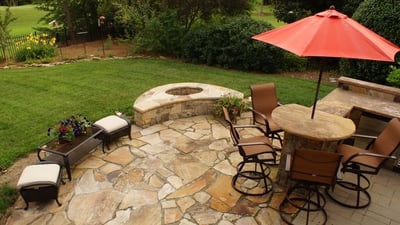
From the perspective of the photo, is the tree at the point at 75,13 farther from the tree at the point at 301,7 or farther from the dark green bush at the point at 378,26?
the dark green bush at the point at 378,26

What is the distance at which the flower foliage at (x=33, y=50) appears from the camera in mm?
11430

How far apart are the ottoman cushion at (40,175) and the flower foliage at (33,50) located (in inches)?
335

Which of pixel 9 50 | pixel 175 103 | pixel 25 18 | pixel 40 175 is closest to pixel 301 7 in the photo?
pixel 175 103

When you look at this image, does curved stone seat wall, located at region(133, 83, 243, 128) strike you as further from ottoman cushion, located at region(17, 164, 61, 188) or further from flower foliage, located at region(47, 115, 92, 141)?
ottoman cushion, located at region(17, 164, 61, 188)

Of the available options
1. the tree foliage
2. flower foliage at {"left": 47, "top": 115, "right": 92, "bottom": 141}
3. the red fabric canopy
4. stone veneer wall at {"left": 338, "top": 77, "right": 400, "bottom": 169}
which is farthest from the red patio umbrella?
the tree foliage

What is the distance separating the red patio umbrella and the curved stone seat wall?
2.97 metres

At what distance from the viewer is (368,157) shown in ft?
14.4

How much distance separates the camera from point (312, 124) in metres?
4.32

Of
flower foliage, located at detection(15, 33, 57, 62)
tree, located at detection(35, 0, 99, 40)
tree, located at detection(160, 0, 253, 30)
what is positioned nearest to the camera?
flower foliage, located at detection(15, 33, 57, 62)

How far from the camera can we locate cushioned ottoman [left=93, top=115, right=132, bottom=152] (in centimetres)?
541

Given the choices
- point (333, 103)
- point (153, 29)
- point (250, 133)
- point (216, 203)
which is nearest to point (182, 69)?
point (153, 29)

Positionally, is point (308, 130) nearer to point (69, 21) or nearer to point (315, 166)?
point (315, 166)

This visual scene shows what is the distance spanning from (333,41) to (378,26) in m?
4.83

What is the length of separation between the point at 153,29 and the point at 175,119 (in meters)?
6.21
